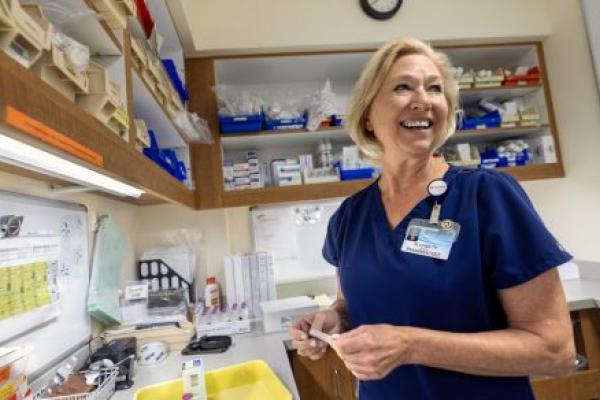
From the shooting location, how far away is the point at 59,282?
3.70ft

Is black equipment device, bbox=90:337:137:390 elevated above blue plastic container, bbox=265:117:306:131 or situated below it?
below

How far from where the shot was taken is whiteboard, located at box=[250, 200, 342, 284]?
6.86 ft

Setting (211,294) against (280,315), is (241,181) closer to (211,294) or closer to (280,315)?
(211,294)

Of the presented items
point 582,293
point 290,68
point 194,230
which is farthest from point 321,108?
point 582,293

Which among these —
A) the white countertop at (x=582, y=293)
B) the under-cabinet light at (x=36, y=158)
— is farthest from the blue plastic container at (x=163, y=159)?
the white countertop at (x=582, y=293)

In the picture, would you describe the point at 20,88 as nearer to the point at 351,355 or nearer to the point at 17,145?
the point at 17,145

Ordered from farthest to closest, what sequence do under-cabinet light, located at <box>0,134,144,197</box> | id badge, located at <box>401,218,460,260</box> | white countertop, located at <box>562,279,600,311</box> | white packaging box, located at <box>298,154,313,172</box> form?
white packaging box, located at <box>298,154,313,172</box>, white countertop, located at <box>562,279,600,311</box>, id badge, located at <box>401,218,460,260</box>, under-cabinet light, located at <box>0,134,144,197</box>

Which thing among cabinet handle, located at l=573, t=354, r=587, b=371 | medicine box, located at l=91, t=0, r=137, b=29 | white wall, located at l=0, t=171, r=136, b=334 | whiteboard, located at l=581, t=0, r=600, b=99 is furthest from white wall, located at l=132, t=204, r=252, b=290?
whiteboard, located at l=581, t=0, r=600, b=99

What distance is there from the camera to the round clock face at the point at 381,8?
199 centimetres

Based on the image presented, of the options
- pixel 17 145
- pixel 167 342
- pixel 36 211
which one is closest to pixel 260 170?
pixel 167 342

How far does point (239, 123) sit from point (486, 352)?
157cm

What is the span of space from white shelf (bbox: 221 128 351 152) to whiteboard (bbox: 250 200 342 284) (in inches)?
15.2

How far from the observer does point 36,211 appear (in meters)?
1.05

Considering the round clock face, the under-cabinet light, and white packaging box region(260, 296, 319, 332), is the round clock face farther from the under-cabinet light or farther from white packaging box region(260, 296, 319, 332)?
the under-cabinet light
